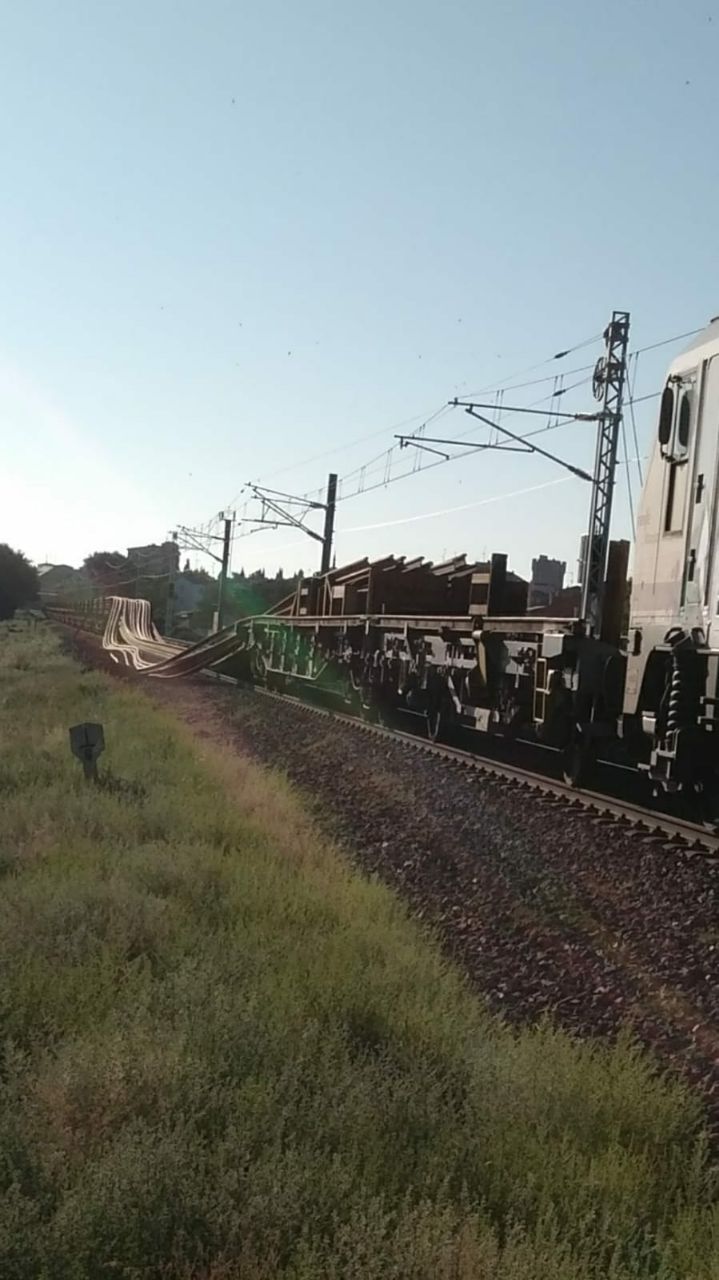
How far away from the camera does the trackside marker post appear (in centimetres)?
1238

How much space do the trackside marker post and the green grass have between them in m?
4.88

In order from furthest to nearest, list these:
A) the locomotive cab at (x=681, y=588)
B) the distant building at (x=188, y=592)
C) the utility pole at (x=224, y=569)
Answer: the distant building at (x=188, y=592), the utility pole at (x=224, y=569), the locomotive cab at (x=681, y=588)

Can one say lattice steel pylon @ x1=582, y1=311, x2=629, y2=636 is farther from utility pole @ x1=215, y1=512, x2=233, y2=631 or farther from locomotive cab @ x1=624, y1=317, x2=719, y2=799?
utility pole @ x1=215, y1=512, x2=233, y2=631

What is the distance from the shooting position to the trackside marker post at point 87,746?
40.6 feet

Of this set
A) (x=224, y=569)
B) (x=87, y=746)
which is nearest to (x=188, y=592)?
(x=224, y=569)

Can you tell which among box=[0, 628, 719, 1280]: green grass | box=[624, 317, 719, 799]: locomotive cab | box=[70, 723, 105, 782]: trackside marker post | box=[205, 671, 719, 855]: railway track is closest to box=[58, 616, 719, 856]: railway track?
box=[205, 671, 719, 855]: railway track

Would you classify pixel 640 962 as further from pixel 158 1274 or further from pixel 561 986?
pixel 158 1274

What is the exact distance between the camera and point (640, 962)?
6.98m

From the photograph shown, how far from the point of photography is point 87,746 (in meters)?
12.4

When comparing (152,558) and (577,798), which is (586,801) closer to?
(577,798)

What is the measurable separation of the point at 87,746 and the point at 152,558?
3725 inches

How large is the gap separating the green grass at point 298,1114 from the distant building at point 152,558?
85.6 metres

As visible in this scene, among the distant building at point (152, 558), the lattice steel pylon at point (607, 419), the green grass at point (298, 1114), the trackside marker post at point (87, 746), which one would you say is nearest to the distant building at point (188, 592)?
the distant building at point (152, 558)

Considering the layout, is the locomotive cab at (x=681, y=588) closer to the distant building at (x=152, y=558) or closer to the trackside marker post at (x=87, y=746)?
the trackside marker post at (x=87, y=746)
